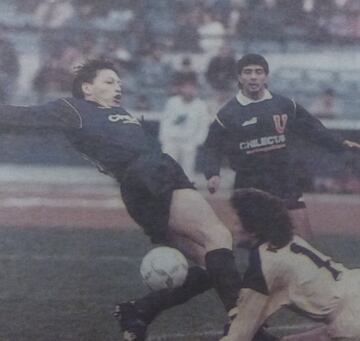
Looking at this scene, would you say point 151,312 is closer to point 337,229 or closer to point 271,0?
point 337,229

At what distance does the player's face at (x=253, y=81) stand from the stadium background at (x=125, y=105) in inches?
1.7

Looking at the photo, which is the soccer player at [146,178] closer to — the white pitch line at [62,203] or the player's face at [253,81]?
the white pitch line at [62,203]

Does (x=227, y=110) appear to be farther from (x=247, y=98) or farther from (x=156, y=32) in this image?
(x=156, y=32)

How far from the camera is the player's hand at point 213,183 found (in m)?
3.16

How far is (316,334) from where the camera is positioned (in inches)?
125

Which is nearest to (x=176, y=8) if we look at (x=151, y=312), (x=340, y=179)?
(x=340, y=179)

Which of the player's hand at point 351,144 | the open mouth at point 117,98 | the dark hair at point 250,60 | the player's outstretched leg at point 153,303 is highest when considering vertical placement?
the dark hair at point 250,60

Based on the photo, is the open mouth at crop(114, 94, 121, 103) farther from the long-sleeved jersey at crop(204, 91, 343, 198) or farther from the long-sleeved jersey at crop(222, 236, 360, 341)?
the long-sleeved jersey at crop(222, 236, 360, 341)

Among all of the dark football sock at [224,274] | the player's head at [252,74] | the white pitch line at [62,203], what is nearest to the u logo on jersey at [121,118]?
the white pitch line at [62,203]

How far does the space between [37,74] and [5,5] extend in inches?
8.8

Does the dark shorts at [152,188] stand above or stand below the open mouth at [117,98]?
below

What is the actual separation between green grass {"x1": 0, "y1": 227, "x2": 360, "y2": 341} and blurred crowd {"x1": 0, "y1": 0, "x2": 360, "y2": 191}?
16.2 inches

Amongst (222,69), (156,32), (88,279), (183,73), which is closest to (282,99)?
(222,69)

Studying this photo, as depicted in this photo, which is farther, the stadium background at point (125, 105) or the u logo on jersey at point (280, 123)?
the u logo on jersey at point (280, 123)
